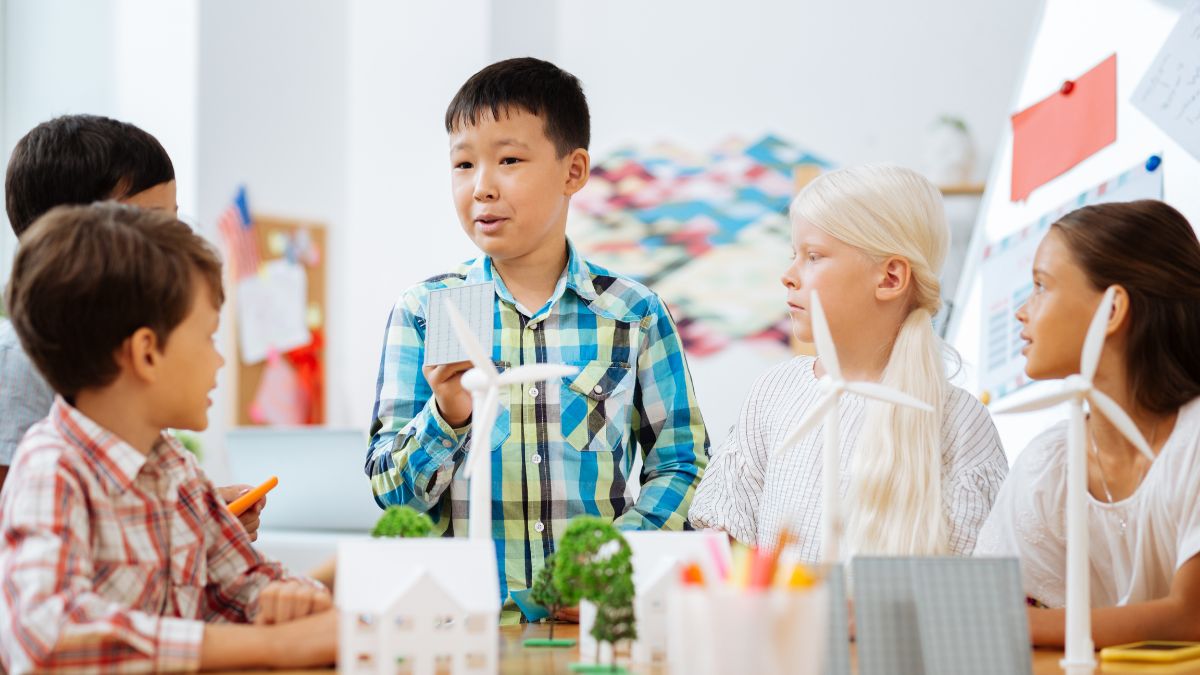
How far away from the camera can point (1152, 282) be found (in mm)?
1495

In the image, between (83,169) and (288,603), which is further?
(83,169)

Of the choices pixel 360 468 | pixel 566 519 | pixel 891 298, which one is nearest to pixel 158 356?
pixel 566 519

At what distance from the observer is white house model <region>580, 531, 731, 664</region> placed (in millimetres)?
1173

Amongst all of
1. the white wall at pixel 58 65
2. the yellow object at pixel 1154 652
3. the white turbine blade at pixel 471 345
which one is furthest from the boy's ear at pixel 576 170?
the white wall at pixel 58 65

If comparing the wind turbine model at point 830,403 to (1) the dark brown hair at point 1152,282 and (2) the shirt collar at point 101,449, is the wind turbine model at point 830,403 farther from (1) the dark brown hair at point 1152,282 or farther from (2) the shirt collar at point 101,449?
(2) the shirt collar at point 101,449

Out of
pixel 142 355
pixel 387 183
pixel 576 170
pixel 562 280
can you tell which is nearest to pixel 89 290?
pixel 142 355

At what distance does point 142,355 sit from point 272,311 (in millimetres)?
3441

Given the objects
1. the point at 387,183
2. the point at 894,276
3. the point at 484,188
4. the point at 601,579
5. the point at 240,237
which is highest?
the point at 387,183

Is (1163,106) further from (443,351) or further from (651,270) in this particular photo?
(651,270)

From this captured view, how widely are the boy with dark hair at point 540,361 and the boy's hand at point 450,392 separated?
15 centimetres

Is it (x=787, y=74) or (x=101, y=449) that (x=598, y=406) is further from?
(x=787, y=74)

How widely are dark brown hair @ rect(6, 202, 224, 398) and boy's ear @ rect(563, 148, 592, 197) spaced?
0.82 m

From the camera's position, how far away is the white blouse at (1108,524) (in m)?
1.41

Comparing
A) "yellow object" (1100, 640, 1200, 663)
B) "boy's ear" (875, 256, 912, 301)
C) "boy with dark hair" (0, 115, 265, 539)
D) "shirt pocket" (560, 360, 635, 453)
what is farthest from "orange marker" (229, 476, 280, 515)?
"yellow object" (1100, 640, 1200, 663)
